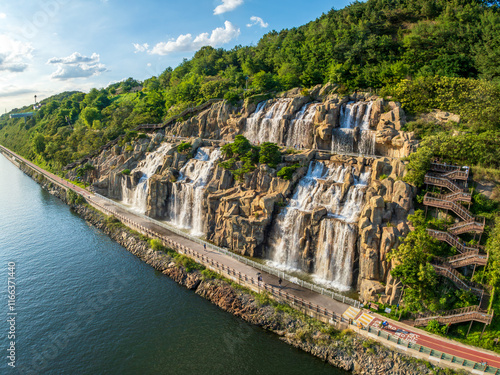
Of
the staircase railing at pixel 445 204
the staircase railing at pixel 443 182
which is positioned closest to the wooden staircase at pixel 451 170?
the staircase railing at pixel 443 182

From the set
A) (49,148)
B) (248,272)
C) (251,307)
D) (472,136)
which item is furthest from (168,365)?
(49,148)

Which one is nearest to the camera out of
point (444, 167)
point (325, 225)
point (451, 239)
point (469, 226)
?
point (469, 226)

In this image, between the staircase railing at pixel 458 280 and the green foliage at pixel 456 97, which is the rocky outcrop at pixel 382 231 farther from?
the green foliage at pixel 456 97

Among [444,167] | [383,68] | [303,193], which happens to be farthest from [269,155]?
[383,68]

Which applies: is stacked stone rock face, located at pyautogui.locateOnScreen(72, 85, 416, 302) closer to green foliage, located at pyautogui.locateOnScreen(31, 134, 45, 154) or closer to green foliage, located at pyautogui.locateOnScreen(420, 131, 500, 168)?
green foliage, located at pyautogui.locateOnScreen(420, 131, 500, 168)

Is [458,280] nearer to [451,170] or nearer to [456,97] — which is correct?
[451,170]

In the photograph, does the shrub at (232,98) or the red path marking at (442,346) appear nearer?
the red path marking at (442,346)
